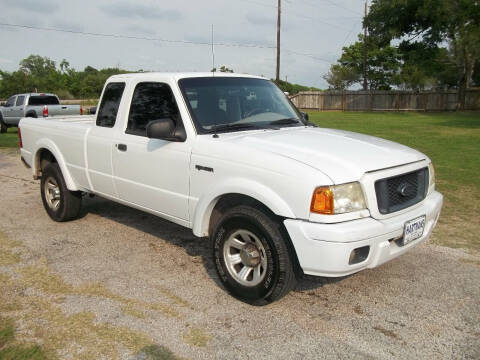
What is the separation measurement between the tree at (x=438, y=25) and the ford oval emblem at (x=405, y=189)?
89.4 feet

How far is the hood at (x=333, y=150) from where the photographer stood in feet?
11.0

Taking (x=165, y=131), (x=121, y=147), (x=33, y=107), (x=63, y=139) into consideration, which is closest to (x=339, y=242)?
(x=165, y=131)

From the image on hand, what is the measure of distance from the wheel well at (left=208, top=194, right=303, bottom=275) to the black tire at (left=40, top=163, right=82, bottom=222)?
270 cm

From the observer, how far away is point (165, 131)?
3.96 meters

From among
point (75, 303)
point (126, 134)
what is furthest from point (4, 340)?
point (126, 134)

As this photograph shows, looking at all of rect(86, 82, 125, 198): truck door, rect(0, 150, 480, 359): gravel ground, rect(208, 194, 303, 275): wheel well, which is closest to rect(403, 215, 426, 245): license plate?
rect(0, 150, 480, 359): gravel ground

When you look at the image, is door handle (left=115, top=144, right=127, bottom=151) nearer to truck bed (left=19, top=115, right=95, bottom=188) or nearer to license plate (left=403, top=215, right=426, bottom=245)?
truck bed (left=19, top=115, right=95, bottom=188)

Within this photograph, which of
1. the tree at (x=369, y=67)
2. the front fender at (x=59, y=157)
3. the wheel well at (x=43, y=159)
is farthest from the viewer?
the tree at (x=369, y=67)

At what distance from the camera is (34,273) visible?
4.44m

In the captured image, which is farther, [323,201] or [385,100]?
[385,100]

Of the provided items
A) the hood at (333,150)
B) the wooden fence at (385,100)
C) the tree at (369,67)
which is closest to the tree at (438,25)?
the wooden fence at (385,100)

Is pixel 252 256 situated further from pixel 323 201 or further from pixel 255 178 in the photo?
pixel 323 201

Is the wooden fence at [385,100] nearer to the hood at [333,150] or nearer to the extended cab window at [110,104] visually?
the extended cab window at [110,104]

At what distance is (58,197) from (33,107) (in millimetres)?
14787
